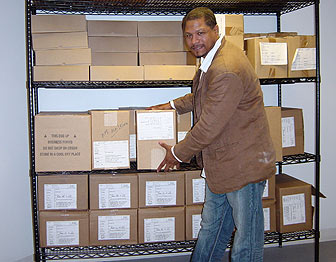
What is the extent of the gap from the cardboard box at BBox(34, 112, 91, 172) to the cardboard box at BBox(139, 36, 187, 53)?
1.89 ft

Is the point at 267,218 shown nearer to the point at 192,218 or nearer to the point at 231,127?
the point at 192,218

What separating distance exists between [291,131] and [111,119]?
47.5 inches

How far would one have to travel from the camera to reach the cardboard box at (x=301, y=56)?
2.33m

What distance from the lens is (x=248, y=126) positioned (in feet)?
5.67

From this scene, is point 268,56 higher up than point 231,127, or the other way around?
point 268,56

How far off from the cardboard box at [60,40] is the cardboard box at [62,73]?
12cm

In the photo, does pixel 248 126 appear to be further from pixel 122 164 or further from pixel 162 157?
pixel 122 164

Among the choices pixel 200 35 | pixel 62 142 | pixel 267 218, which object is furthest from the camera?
pixel 267 218

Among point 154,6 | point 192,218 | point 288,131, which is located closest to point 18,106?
point 154,6

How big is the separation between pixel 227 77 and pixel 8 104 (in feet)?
5.25

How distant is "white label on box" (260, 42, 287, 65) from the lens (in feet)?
7.44

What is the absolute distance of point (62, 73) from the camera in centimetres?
212

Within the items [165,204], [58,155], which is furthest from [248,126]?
[58,155]

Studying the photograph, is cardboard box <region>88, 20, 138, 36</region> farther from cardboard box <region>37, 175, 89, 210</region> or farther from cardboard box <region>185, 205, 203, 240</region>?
cardboard box <region>185, 205, 203, 240</region>
